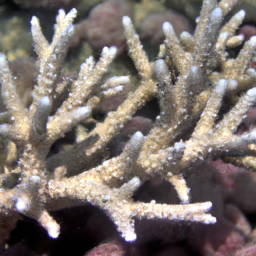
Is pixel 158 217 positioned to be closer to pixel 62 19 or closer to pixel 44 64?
pixel 44 64

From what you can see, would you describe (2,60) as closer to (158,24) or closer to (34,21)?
(34,21)

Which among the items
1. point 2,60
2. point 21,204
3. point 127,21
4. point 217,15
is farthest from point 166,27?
point 21,204

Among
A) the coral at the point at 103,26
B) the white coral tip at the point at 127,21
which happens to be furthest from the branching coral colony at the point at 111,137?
the coral at the point at 103,26

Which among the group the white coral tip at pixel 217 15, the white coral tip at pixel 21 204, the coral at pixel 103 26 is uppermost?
the white coral tip at pixel 217 15

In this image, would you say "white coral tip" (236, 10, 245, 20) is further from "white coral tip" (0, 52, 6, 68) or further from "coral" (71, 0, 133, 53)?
"white coral tip" (0, 52, 6, 68)

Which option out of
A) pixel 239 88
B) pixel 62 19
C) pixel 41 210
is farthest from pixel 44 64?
pixel 239 88

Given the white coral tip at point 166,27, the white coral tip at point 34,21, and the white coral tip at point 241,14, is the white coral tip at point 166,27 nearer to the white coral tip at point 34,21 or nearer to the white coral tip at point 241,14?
the white coral tip at point 241,14

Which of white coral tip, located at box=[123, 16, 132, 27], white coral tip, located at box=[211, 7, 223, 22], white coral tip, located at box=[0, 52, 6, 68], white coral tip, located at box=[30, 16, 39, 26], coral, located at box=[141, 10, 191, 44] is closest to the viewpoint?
white coral tip, located at box=[0, 52, 6, 68]

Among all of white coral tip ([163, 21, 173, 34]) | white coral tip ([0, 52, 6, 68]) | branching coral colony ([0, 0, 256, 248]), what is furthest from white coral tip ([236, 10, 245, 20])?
white coral tip ([0, 52, 6, 68])

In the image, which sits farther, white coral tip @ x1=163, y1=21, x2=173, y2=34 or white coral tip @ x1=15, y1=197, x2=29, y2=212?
white coral tip @ x1=163, y1=21, x2=173, y2=34
